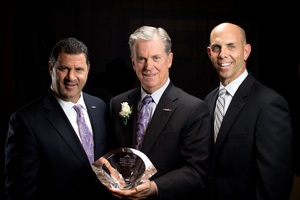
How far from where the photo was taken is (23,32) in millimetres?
3211

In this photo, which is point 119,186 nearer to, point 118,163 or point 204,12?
point 118,163

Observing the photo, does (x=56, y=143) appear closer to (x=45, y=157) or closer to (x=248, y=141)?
(x=45, y=157)

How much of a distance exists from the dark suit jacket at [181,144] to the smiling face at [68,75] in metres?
0.63

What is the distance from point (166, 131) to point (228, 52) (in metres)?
0.80

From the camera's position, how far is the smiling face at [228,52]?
8.79ft

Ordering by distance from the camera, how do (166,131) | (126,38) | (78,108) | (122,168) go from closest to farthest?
(122,168), (166,131), (78,108), (126,38)

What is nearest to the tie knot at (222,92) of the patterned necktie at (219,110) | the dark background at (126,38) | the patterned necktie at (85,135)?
the patterned necktie at (219,110)

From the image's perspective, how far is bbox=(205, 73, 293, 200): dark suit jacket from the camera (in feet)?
7.78

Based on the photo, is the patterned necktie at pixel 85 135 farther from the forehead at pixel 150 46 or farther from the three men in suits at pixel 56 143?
the forehead at pixel 150 46

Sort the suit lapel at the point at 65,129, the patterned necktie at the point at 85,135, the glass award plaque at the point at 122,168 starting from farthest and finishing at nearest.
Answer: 1. the patterned necktie at the point at 85,135
2. the suit lapel at the point at 65,129
3. the glass award plaque at the point at 122,168

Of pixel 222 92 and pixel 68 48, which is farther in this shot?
pixel 222 92

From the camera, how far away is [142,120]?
2.52 metres

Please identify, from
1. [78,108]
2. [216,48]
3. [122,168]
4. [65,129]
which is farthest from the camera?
[216,48]

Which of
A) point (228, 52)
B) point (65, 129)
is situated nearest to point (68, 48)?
point (65, 129)
